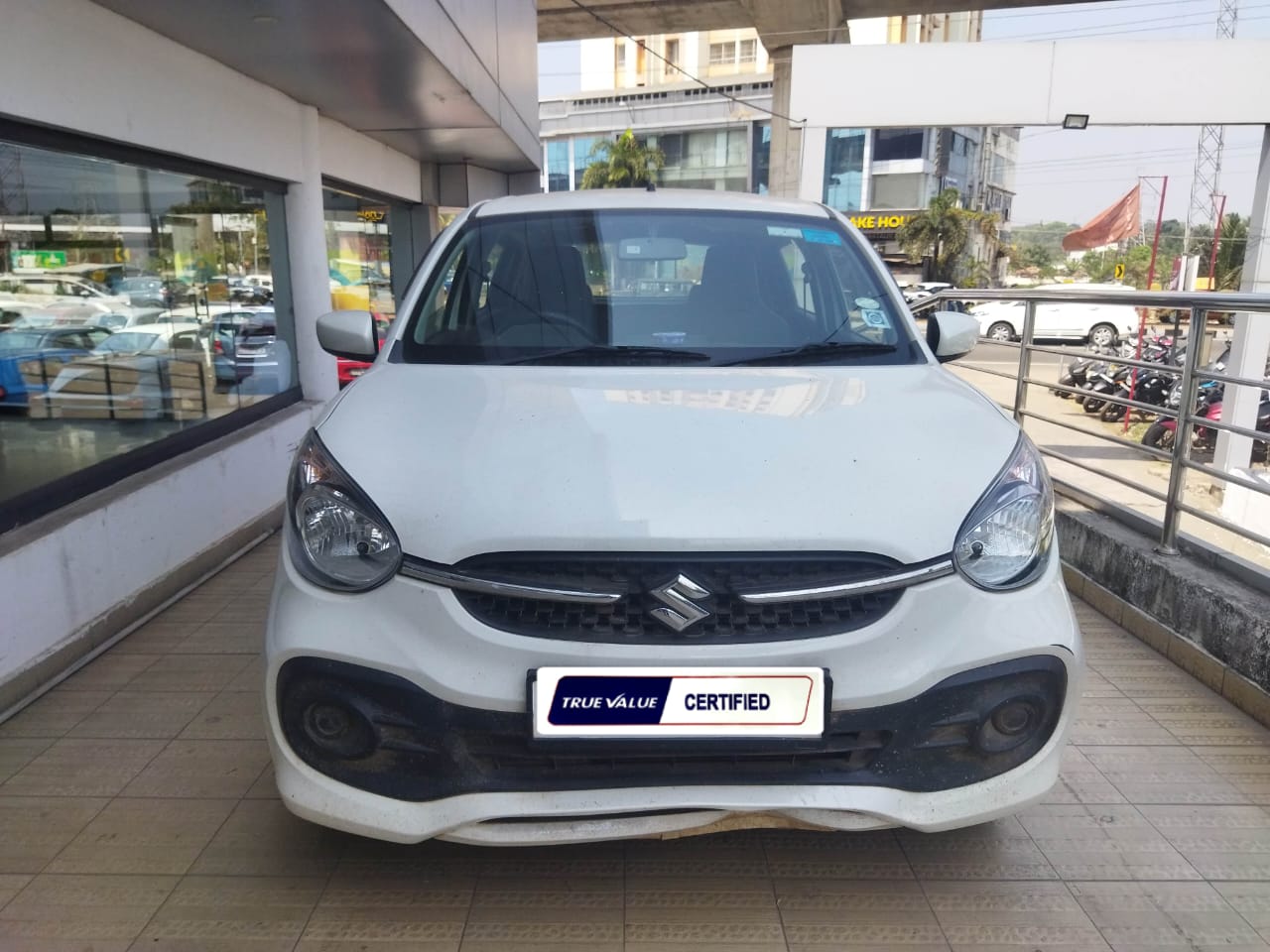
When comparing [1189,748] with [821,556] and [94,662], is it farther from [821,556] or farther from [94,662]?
[94,662]

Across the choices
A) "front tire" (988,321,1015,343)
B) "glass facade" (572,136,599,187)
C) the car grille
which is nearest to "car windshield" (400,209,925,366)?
the car grille

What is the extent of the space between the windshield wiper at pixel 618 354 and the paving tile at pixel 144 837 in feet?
4.93

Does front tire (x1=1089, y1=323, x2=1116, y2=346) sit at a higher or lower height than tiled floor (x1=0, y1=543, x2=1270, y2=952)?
lower

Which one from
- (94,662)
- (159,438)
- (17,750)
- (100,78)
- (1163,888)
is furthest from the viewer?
(159,438)

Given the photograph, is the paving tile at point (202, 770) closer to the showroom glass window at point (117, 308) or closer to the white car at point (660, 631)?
the white car at point (660, 631)

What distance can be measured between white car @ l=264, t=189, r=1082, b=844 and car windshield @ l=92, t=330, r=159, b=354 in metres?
3.07

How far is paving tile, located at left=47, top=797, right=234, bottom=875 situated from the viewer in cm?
240

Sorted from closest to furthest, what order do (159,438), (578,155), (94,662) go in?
(94,662)
(159,438)
(578,155)

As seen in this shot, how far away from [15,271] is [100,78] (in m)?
0.93

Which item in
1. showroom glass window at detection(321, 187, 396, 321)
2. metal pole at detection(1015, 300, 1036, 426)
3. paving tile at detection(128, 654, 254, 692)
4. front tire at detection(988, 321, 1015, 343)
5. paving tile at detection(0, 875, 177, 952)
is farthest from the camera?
front tire at detection(988, 321, 1015, 343)

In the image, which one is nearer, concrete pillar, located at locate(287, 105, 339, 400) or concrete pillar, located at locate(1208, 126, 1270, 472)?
concrete pillar, located at locate(287, 105, 339, 400)

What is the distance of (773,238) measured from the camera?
128 inches

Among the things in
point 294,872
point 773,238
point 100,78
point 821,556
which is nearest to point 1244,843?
point 821,556

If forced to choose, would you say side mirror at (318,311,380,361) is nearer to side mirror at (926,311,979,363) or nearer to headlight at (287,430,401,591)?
headlight at (287,430,401,591)
